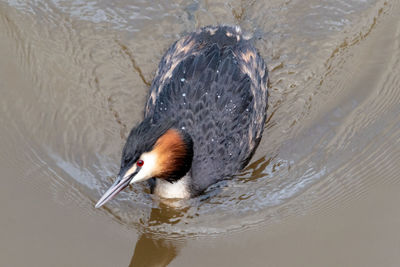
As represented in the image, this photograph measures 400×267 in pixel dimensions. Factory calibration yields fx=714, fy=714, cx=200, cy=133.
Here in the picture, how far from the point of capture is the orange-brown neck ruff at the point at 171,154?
632 cm

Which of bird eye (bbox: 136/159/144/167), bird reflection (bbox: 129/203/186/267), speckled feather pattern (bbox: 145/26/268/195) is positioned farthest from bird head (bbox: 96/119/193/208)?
bird reflection (bbox: 129/203/186/267)

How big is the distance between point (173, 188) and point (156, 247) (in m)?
0.59

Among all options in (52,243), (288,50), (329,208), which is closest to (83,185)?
(52,243)

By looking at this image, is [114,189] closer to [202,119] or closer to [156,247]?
[156,247]

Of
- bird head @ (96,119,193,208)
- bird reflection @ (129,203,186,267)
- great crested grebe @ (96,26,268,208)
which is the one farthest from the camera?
bird reflection @ (129,203,186,267)

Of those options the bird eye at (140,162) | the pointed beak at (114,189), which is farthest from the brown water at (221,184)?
the bird eye at (140,162)

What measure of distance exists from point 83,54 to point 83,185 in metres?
1.89

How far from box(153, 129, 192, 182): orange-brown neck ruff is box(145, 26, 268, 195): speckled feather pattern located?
0.48 feet

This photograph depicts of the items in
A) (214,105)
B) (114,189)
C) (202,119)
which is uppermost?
(214,105)

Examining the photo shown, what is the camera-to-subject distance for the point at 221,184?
284 inches

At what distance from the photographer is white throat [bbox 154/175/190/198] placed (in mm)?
6879

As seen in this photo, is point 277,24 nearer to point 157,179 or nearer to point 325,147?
point 325,147

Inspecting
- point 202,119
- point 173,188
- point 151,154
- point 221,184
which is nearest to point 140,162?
point 151,154

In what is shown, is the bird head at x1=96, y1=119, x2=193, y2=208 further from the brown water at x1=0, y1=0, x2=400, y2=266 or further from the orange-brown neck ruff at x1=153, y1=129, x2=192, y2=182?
the brown water at x1=0, y1=0, x2=400, y2=266
